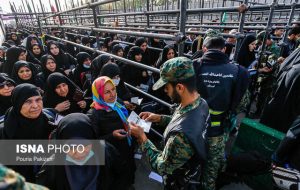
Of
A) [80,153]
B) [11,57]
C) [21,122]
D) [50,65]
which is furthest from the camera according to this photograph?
[11,57]

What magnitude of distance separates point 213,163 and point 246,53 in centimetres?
271

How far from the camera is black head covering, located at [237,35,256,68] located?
3840 millimetres

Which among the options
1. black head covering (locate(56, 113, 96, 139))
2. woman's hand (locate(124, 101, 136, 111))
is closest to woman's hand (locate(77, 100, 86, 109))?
woman's hand (locate(124, 101, 136, 111))

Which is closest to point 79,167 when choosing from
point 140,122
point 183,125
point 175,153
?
point 140,122

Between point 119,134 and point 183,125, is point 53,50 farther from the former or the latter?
point 183,125

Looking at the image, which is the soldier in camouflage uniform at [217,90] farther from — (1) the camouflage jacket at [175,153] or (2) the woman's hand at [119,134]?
(2) the woman's hand at [119,134]

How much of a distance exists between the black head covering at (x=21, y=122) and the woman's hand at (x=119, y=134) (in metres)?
0.84

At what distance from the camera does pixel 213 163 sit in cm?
209

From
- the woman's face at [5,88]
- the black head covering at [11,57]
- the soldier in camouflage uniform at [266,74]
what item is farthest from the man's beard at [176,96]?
the black head covering at [11,57]

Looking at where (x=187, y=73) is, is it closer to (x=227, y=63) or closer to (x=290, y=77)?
(x=227, y=63)

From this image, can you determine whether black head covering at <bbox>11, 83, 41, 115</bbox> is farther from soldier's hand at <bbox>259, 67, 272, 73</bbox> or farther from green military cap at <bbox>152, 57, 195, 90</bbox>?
soldier's hand at <bbox>259, 67, 272, 73</bbox>

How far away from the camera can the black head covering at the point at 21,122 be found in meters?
2.07

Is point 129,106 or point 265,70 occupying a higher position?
point 265,70

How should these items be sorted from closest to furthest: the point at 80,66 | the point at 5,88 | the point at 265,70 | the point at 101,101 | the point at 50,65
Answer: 1. the point at 101,101
2. the point at 5,88
3. the point at 265,70
4. the point at 50,65
5. the point at 80,66
